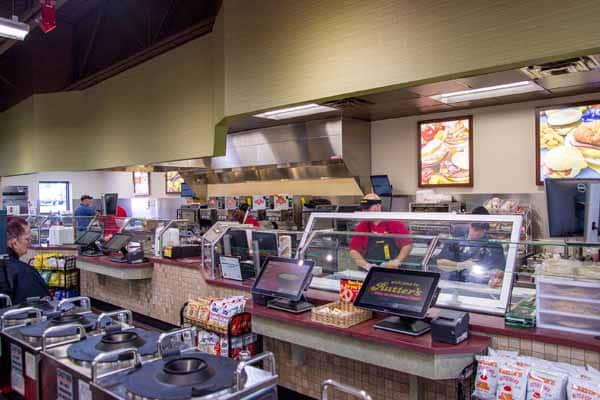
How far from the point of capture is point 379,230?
4.77 meters

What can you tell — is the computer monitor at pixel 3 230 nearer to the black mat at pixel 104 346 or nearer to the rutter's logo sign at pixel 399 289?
the black mat at pixel 104 346

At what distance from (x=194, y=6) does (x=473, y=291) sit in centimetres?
556

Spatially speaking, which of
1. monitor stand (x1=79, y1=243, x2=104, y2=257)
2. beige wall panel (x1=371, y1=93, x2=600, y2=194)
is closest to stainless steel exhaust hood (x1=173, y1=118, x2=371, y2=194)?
beige wall panel (x1=371, y1=93, x2=600, y2=194)

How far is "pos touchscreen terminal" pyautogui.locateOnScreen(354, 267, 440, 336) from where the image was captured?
2568mm

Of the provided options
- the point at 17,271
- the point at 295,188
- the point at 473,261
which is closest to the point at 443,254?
the point at 473,261

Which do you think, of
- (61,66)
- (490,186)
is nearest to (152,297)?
(490,186)

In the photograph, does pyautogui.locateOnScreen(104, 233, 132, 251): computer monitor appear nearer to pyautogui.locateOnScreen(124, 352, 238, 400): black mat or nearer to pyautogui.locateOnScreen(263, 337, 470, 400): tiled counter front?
pyautogui.locateOnScreen(263, 337, 470, 400): tiled counter front

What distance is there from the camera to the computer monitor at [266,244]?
4.21 m

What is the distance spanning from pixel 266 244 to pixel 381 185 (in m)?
3.93

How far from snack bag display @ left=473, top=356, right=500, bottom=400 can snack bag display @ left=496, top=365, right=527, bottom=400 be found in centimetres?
3

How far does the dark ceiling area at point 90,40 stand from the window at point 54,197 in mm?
4196

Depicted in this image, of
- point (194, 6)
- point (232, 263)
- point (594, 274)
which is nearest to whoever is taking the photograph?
point (594, 274)

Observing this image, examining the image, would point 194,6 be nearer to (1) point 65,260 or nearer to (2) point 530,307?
(1) point 65,260

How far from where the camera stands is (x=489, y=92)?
219 inches
